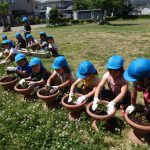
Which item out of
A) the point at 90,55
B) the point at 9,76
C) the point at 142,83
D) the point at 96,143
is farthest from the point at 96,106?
the point at 90,55

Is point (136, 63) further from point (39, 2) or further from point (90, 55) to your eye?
point (39, 2)

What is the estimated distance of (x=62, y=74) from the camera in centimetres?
635

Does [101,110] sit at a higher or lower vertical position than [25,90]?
higher

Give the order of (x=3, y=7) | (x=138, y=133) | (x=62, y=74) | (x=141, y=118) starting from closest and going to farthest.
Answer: (x=141, y=118)
(x=138, y=133)
(x=62, y=74)
(x=3, y=7)

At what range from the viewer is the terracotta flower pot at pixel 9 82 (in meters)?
7.24

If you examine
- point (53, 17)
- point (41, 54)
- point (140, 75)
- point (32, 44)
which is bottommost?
point (41, 54)

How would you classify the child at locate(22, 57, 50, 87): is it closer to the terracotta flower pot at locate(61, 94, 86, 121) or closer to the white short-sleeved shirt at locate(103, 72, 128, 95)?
the terracotta flower pot at locate(61, 94, 86, 121)

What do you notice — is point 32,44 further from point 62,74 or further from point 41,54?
point 62,74

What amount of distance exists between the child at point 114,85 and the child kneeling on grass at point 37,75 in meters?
1.86

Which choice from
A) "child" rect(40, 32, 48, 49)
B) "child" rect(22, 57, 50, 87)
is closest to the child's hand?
"child" rect(22, 57, 50, 87)

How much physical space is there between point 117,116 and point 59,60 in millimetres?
1878

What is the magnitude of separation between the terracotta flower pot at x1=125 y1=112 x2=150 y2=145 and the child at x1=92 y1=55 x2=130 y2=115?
54cm

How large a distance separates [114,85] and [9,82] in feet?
10.8

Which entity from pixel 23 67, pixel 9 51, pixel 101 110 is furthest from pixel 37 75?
pixel 9 51
